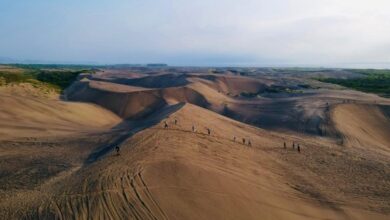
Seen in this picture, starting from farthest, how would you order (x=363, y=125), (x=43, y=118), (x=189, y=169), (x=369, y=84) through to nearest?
(x=369, y=84) → (x=363, y=125) → (x=43, y=118) → (x=189, y=169)

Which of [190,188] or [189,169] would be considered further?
[189,169]

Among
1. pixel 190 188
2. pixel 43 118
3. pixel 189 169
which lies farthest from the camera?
pixel 43 118

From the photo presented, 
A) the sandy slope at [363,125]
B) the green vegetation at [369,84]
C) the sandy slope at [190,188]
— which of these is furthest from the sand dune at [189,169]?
the green vegetation at [369,84]

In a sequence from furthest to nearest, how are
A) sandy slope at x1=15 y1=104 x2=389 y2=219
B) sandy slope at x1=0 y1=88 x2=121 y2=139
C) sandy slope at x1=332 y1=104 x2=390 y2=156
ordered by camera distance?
1. sandy slope at x1=332 y1=104 x2=390 y2=156
2. sandy slope at x1=0 y1=88 x2=121 y2=139
3. sandy slope at x1=15 y1=104 x2=389 y2=219

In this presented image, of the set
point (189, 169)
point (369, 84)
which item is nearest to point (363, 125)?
point (189, 169)

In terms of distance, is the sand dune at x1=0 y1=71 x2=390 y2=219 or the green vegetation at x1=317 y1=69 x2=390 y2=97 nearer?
the sand dune at x1=0 y1=71 x2=390 y2=219

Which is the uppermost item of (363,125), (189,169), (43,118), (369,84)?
(369,84)

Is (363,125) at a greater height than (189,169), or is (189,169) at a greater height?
(189,169)

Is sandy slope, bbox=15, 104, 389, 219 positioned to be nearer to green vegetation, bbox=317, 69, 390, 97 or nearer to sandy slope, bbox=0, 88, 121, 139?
sandy slope, bbox=0, 88, 121, 139

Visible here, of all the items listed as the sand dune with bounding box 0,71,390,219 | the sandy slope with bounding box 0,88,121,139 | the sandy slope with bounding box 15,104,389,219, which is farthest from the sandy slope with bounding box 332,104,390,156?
the sandy slope with bounding box 0,88,121,139

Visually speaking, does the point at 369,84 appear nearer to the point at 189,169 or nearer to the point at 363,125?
the point at 363,125

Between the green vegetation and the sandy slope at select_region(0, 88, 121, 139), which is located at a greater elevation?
the green vegetation
